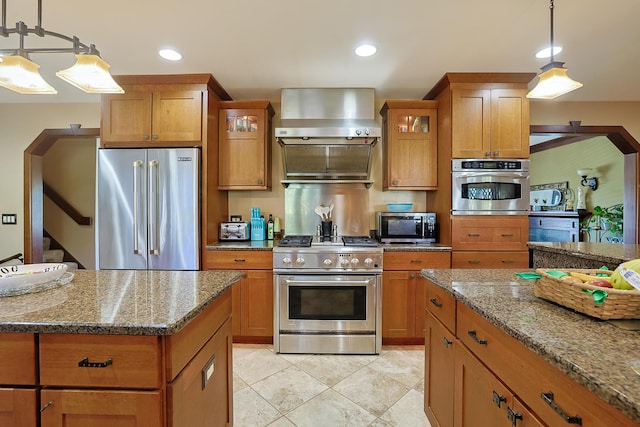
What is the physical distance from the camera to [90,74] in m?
1.35

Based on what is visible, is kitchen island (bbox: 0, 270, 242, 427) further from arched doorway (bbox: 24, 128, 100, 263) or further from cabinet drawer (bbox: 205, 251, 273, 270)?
arched doorway (bbox: 24, 128, 100, 263)

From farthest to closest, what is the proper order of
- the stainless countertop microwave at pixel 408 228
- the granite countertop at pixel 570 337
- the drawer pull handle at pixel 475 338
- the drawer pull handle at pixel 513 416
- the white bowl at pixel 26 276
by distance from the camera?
the stainless countertop microwave at pixel 408 228 → the white bowl at pixel 26 276 → the drawer pull handle at pixel 475 338 → the drawer pull handle at pixel 513 416 → the granite countertop at pixel 570 337

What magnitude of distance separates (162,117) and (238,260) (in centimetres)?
151

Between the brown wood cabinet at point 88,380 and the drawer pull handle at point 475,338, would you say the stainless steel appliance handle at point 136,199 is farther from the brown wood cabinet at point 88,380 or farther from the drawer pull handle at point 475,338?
the drawer pull handle at point 475,338

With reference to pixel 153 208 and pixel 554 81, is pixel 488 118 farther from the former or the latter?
pixel 153 208

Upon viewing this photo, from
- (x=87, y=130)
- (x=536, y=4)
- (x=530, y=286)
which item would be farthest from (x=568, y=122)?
(x=87, y=130)

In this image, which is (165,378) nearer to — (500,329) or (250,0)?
(500,329)

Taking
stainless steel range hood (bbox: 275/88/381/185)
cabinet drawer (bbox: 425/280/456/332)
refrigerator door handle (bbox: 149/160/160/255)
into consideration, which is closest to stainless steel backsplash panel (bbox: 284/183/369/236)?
stainless steel range hood (bbox: 275/88/381/185)

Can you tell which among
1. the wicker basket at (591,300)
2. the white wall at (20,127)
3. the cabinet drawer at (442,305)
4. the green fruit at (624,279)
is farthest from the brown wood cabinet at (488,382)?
the white wall at (20,127)

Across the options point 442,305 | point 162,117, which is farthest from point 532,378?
point 162,117

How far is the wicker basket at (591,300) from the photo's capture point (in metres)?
0.84

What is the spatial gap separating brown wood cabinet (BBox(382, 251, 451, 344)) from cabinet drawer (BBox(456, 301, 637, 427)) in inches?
56.5

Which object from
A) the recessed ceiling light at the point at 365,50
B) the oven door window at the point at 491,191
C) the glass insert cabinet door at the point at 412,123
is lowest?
the oven door window at the point at 491,191

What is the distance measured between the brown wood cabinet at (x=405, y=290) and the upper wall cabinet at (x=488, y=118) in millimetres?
1011
